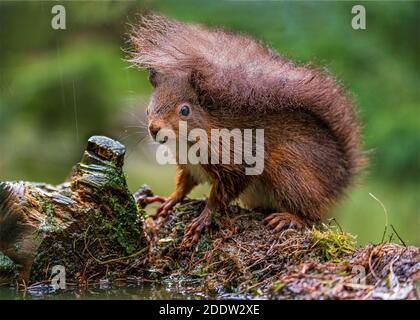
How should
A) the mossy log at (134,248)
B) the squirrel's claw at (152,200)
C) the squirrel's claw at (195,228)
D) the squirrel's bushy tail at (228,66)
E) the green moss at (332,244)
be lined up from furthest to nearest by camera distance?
the squirrel's claw at (152,200)
the squirrel's bushy tail at (228,66)
the squirrel's claw at (195,228)
the green moss at (332,244)
the mossy log at (134,248)

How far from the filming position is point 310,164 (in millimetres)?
6938

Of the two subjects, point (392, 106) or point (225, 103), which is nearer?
point (225, 103)

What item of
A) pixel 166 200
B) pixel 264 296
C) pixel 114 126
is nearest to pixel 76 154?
pixel 114 126

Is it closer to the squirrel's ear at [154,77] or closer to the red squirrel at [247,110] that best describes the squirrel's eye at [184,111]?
the red squirrel at [247,110]

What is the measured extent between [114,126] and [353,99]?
12.4ft

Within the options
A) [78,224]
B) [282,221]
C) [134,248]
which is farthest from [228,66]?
[78,224]

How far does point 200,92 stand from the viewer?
22.0ft

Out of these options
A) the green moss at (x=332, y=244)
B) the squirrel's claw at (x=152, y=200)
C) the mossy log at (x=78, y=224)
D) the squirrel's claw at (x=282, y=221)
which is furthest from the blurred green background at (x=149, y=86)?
the green moss at (x=332, y=244)

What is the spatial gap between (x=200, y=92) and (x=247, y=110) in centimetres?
43

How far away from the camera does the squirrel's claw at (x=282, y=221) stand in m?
6.32

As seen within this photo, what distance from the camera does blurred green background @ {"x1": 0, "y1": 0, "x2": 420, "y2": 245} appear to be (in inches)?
353

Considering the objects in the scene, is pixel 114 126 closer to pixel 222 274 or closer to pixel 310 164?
pixel 310 164

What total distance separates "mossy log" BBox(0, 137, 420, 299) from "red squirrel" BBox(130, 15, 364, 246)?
0.36 metres

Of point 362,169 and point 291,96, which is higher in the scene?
point 291,96
